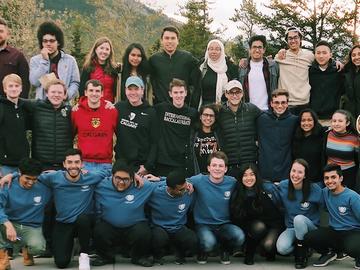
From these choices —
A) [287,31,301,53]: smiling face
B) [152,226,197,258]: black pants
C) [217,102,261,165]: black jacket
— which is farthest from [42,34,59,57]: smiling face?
[287,31,301,53]: smiling face

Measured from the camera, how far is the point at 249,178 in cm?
755

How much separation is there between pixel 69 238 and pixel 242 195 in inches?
90.6

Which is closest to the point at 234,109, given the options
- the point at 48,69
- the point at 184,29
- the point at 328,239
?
the point at 328,239

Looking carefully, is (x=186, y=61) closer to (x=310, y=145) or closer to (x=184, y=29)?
(x=310, y=145)

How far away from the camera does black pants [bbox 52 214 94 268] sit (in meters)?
7.10

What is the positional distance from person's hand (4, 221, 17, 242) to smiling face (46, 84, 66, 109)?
1.83 m

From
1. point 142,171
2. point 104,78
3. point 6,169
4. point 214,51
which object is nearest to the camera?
point 6,169

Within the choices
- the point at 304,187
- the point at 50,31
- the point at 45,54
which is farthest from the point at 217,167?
the point at 50,31

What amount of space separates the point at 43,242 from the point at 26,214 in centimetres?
43

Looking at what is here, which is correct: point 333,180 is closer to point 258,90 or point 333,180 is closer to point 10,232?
point 258,90

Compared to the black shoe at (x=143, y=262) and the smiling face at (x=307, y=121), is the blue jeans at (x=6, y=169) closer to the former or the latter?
the black shoe at (x=143, y=262)

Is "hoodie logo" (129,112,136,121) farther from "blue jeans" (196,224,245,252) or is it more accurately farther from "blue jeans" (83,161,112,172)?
"blue jeans" (196,224,245,252)

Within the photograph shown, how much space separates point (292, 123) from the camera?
8.24 metres

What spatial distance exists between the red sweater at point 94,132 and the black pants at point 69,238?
93cm
